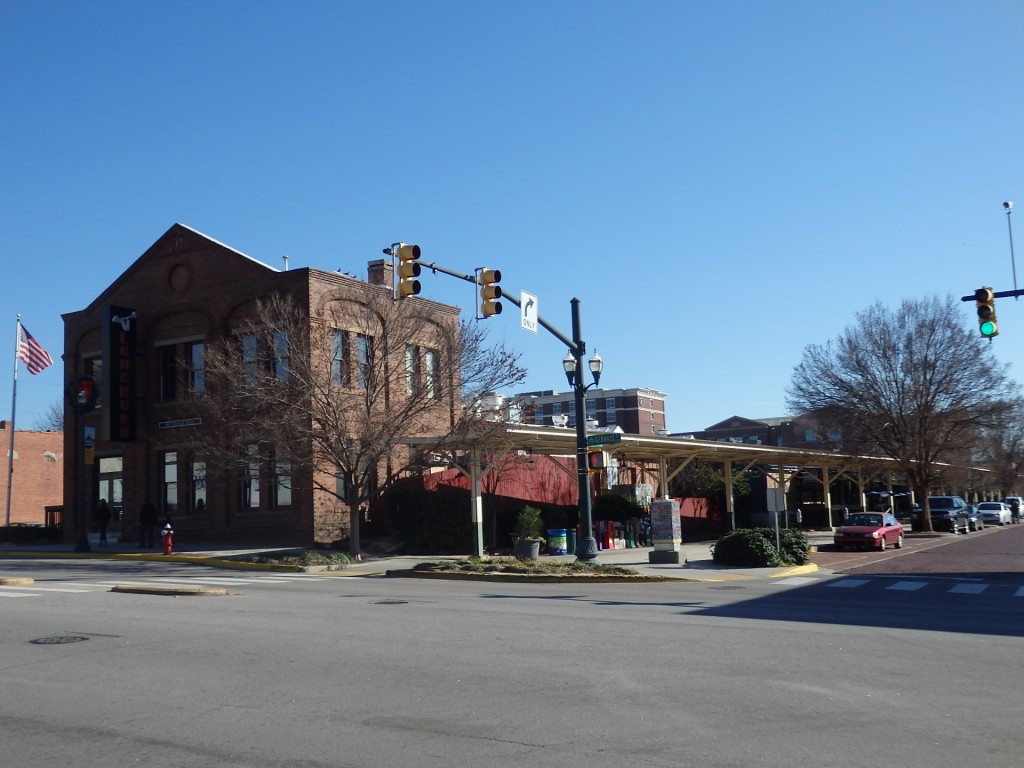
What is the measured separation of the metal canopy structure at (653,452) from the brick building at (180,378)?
2.59 metres

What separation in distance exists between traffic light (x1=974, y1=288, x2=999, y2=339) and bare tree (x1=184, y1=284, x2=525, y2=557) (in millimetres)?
13536

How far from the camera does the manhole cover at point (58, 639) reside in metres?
11.9

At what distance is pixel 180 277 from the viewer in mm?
35812

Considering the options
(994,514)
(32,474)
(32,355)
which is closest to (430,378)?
(32,355)

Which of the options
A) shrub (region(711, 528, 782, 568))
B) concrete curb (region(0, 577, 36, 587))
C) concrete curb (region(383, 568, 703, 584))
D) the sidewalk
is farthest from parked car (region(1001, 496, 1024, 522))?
concrete curb (region(0, 577, 36, 587))

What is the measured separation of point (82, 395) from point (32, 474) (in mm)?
35571

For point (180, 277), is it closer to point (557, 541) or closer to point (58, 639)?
point (557, 541)

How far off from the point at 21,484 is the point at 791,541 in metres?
50.8

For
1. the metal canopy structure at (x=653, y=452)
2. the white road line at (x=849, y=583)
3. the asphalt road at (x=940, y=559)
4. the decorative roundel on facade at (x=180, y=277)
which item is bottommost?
the asphalt road at (x=940, y=559)

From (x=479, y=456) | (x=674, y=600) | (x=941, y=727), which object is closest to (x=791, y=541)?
(x=479, y=456)

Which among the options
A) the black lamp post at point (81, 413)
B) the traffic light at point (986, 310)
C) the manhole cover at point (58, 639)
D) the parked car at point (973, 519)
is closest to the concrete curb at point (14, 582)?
the manhole cover at point (58, 639)

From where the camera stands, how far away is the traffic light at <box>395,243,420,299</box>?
17.1 m

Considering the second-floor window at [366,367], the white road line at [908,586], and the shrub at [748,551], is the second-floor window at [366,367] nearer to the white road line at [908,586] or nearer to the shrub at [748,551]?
the shrub at [748,551]

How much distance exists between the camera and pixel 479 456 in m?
29.4
